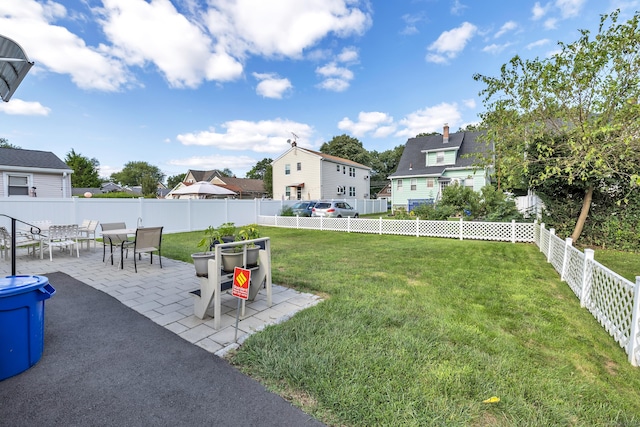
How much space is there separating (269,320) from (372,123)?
36012mm

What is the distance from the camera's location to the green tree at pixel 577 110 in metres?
6.78

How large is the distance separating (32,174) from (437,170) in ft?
84.7

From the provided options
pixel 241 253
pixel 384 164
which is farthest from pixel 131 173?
pixel 241 253

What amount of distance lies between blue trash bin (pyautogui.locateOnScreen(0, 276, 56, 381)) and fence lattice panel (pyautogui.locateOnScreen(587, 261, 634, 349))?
596 centimetres

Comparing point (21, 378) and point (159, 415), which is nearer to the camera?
point (159, 415)

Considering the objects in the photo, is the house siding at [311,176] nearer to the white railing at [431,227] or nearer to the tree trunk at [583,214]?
the white railing at [431,227]

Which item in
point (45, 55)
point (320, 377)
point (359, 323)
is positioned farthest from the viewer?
point (45, 55)

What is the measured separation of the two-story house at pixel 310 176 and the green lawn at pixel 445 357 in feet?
69.0

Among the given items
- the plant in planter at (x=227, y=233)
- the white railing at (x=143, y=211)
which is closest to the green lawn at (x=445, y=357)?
the plant in planter at (x=227, y=233)

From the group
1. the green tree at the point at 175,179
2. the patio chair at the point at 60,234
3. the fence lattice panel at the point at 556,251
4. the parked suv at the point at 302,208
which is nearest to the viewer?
the fence lattice panel at the point at 556,251

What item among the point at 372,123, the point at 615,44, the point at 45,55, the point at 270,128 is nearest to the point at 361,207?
the point at 270,128

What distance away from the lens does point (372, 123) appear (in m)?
36.4

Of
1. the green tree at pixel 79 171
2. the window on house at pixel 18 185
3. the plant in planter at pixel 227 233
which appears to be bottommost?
the plant in planter at pixel 227 233

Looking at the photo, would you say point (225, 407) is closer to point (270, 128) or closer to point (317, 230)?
point (317, 230)
